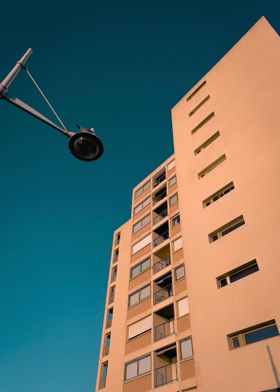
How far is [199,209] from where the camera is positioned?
19.2 m

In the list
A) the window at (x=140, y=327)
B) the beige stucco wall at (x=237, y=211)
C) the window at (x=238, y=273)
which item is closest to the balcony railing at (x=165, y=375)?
the window at (x=140, y=327)

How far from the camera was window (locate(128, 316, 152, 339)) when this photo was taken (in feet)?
68.9

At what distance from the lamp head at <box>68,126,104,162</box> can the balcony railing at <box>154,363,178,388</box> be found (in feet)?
50.8

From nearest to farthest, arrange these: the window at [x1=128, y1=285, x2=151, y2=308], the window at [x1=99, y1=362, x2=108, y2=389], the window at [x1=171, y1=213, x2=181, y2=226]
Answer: the window at [x1=99, y1=362, x2=108, y2=389] → the window at [x1=128, y1=285, x2=151, y2=308] → the window at [x1=171, y1=213, x2=181, y2=226]

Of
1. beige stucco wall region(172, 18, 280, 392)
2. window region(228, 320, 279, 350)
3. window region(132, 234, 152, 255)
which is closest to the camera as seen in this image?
window region(228, 320, 279, 350)

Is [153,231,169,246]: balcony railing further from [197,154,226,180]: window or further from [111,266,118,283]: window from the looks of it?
[197,154,226,180]: window

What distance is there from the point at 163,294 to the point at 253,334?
34.0ft

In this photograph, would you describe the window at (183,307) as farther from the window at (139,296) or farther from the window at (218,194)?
the window at (218,194)

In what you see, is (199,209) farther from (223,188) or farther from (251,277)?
(251,277)

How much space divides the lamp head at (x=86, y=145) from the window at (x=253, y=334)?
958 centimetres

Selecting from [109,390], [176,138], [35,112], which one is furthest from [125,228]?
[35,112]

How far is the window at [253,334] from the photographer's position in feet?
39.9

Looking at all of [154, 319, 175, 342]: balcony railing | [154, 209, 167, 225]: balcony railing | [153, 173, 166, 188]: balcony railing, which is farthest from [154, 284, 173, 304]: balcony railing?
[153, 173, 166, 188]: balcony railing

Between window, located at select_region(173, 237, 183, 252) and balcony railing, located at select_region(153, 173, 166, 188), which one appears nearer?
window, located at select_region(173, 237, 183, 252)
